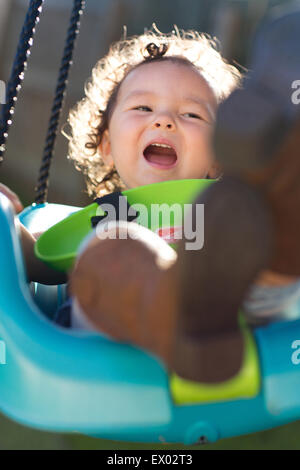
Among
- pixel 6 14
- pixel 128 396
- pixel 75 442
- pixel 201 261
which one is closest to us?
pixel 201 261

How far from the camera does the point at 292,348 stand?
0.45m

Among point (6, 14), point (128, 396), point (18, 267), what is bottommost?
point (128, 396)

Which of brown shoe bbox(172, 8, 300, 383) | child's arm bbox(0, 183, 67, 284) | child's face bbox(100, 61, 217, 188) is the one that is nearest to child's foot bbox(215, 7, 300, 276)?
brown shoe bbox(172, 8, 300, 383)

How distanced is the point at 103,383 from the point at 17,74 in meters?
0.42

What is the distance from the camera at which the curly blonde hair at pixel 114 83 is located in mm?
950

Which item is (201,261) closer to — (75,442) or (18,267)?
(18,267)

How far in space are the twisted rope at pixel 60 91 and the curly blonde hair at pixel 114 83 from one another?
0.15 m

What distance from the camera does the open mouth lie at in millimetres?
837

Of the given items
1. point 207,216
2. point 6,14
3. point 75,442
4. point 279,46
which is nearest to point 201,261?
point 207,216

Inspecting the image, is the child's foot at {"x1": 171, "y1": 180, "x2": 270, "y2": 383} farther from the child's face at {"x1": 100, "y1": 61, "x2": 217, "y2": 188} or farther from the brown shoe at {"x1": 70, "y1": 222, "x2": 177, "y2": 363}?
the child's face at {"x1": 100, "y1": 61, "x2": 217, "y2": 188}

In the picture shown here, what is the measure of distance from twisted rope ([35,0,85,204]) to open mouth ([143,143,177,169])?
0.16 meters

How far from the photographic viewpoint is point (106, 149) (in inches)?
42.2

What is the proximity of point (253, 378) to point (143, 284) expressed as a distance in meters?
0.13

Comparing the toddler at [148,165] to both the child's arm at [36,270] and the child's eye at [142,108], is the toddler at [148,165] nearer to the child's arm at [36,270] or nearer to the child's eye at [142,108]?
the child's eye at [142,108]
